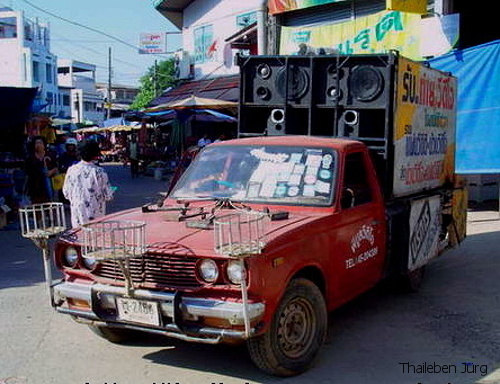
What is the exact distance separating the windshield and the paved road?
4.19ft

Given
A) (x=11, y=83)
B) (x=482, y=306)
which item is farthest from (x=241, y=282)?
(x=11, y=83)

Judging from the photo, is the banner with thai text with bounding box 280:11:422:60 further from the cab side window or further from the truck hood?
the truck hood

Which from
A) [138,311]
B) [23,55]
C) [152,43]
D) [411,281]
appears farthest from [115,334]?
[23,55]

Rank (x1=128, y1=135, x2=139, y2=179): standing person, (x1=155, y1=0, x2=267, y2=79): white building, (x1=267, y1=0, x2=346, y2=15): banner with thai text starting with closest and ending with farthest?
(x1=267, y1=0, x2=346, y2=15): banner with thai text → (x1=155, y1=0, x2=267, y2=79): white building → (x1=128, y1=135, x2=139, y2=179): standing person

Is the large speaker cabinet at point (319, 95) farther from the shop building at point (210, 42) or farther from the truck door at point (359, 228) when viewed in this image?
the shop building at point (210, 42)

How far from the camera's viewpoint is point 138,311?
4.11 m

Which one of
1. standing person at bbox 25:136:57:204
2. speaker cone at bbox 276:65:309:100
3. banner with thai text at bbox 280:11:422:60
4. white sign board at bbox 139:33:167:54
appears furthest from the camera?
white sign board at bbox 139:33:167:54

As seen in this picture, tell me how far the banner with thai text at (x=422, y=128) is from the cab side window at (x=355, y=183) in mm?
798

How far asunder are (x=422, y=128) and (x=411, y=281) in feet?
5.86

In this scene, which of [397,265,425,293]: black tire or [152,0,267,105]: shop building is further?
[152,0,267,105]: shop building

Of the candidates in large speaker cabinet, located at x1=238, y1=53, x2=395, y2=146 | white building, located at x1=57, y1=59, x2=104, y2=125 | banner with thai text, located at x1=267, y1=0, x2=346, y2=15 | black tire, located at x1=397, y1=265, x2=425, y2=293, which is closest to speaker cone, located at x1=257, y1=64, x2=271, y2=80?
large speaker cabinet, located at x1=238, y1=53, x2=395, y2=146

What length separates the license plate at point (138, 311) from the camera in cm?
404

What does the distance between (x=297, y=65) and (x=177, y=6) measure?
72.0 ft

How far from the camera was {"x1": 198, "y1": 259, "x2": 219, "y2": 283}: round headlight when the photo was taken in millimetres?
4000
